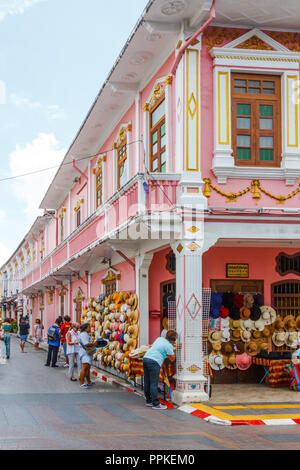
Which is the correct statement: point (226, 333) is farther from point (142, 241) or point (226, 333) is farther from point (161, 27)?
point (161, 27)

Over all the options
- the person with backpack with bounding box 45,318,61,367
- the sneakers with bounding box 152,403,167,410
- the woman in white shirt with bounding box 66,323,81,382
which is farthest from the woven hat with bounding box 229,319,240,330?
the person with backpack with bounding box 45,318,61,367

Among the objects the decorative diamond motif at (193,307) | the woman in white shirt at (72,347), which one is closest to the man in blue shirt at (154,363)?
the decorative diamond motif at (193,307)

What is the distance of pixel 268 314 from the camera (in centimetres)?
1480

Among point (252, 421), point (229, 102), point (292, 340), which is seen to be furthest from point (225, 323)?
point (229, 102)

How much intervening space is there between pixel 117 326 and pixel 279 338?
4723 millimetres

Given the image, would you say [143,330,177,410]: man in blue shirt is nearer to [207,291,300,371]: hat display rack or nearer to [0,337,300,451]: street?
[0,337,300,451]: street

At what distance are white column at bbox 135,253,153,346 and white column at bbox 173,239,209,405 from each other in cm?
312

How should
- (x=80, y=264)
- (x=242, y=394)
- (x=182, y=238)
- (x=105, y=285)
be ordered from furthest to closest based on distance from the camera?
(x=80, y=264) → (x=105, y=285) → (x=242, y=394) → (x=182, y=238)

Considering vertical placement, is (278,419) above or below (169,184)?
below

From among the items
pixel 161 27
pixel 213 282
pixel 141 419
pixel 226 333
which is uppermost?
pixel 161 27

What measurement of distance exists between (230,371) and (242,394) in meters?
1.60

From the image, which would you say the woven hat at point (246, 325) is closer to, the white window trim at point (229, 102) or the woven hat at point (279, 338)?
the woven hat at point (279, 338)

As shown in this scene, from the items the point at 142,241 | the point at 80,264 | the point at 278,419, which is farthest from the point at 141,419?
the point at 80,264

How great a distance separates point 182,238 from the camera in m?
12.6
